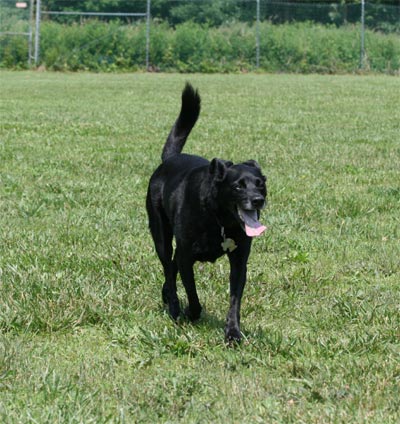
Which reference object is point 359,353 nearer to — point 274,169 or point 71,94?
point 274,169

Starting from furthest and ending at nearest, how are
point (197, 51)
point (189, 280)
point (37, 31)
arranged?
point (197, 51) → point (37, 31) → point (189, 280)

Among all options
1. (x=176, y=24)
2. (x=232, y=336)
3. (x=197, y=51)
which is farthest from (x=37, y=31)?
(x=232, y=336)

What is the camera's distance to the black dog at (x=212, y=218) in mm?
3541

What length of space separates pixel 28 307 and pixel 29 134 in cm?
768

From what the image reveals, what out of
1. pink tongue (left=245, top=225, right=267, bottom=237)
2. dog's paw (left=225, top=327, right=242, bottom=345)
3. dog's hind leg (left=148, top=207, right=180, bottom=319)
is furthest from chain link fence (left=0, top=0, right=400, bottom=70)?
pink tongue (left=245, top=225, right=267, bottom=237)

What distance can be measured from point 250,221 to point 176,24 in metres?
33.1

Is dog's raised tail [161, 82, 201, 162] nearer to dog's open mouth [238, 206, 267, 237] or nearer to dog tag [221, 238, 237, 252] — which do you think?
dog tag [221, 238, 237, 252]

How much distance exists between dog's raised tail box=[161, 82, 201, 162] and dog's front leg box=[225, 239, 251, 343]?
1203 millimetres

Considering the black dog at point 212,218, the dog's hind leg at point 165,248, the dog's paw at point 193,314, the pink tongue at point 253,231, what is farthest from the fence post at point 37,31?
the pink tongue at point 253,231

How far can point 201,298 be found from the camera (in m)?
4.37

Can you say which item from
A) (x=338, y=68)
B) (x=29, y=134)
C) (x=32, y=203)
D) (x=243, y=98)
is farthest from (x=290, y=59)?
(x=32, y=203)

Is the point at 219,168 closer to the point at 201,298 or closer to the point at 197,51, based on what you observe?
the point at 201,298

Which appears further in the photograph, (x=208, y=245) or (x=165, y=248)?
(x=165, y=248)

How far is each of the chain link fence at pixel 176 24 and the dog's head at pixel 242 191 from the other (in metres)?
26.9
